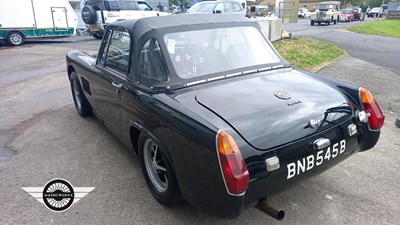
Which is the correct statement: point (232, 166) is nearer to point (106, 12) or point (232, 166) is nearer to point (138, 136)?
point (138, 136)

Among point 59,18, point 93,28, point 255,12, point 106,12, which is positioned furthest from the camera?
point 255,12

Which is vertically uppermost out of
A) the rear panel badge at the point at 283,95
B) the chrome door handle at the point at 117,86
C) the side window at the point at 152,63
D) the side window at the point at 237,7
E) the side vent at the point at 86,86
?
the side window at the point at 237,7

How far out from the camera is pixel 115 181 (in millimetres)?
3396

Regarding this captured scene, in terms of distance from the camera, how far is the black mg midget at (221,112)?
2.16 metres

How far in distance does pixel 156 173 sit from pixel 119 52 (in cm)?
145

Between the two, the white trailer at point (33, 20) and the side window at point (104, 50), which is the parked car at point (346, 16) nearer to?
the white trailer at point (33, 20)

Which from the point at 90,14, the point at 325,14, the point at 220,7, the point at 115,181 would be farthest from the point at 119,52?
the point at 325,14

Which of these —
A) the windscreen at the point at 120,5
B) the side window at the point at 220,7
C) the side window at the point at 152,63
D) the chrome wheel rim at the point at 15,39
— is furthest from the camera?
the windscreen at the point at 120,5

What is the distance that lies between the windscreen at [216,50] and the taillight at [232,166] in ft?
3.29

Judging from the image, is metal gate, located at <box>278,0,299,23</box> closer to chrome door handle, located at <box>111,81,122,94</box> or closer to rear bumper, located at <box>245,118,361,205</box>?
chrome door handle, located at <box>111,81,122,94</box>

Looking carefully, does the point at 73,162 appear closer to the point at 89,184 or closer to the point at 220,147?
the point at 89,184

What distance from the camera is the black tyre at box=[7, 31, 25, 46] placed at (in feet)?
53.5

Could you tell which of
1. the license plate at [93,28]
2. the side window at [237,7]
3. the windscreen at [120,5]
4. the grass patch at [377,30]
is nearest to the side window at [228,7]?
the side window at [237,7]

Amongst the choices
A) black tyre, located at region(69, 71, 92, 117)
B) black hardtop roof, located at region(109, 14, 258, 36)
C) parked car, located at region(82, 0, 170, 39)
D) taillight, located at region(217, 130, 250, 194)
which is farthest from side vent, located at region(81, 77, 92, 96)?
parked car, located at region(82, 0, 170, 39)
